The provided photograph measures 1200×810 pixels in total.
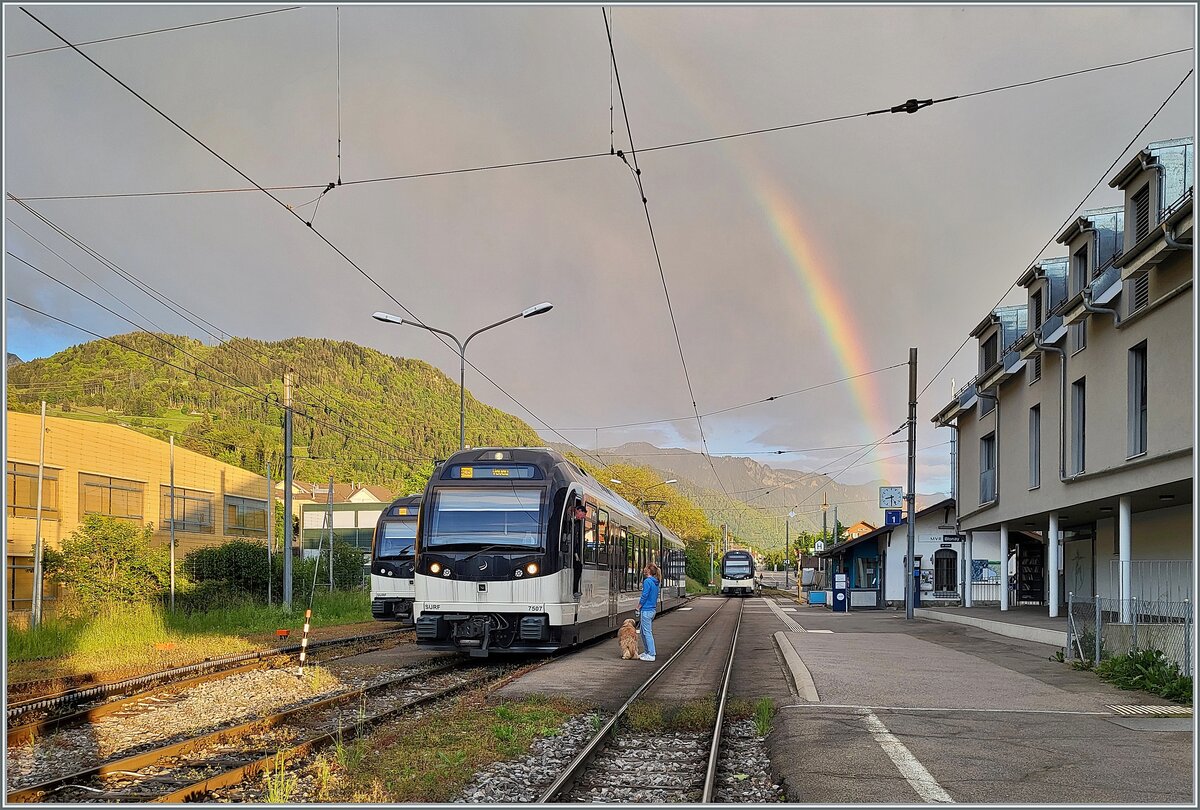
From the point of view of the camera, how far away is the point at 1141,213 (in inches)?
791

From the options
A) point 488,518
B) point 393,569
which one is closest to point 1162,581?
point 488,518

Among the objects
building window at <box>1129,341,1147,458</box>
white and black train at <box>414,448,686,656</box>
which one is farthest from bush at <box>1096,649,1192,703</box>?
white and black train at <box>414,448,686,656</box>

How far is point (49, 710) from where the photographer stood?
11781 millimetres

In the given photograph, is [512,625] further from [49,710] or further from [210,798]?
[210,798]

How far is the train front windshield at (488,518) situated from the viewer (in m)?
16.9

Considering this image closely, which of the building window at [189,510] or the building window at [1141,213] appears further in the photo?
the building window at [189,510]

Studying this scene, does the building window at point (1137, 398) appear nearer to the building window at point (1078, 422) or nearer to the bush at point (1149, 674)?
the building window at point (1078, 422)

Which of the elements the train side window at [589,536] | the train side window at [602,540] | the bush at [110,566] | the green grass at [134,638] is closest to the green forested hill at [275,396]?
the bush at [110,566]

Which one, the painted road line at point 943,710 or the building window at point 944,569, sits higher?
the painted road line at point 943,710

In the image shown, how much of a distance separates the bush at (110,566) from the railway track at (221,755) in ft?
64.3

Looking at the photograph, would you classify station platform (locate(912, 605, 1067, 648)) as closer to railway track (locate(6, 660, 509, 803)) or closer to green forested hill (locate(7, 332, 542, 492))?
railway track (locate(6, 660, 509, 803))

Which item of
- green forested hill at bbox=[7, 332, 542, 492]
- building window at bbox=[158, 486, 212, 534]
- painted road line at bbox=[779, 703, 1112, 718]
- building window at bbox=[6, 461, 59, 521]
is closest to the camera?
painted road line at bbox=[779, 703, 1112, 718]

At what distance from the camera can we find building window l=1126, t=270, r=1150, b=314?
19484mm

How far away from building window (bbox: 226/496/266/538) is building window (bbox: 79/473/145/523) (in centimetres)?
935
